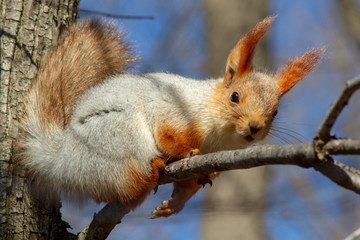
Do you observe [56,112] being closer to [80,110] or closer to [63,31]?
[80,110]

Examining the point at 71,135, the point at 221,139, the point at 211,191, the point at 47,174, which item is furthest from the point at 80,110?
the point at 211,191

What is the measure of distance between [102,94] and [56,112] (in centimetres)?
25

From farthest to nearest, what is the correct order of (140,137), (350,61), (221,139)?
(350,61) → (221,139) → (140,137)

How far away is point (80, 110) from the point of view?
7.38ft

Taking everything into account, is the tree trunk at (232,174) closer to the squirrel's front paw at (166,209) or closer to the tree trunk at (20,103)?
the squirrel's front paw at (166,209)

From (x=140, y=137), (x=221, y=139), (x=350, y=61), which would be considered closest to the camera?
(x=140, y=137)

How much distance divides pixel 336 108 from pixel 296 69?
1280 millimetres

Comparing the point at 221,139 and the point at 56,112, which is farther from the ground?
the point at 56,112

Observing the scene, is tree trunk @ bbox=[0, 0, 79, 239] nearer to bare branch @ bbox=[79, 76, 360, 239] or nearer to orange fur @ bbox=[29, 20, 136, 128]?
orange fur @ bbox=[29, 20, 136, 128]

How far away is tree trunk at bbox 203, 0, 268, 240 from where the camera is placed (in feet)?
14.6

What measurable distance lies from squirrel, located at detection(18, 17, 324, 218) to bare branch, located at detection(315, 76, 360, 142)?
89 cm

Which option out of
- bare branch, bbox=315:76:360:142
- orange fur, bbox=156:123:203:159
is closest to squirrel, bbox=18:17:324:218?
orange fur, bbox=156:123:203:159

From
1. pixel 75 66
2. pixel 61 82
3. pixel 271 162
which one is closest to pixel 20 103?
pixel 61 82

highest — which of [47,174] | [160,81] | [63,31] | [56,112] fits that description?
[63,31]
